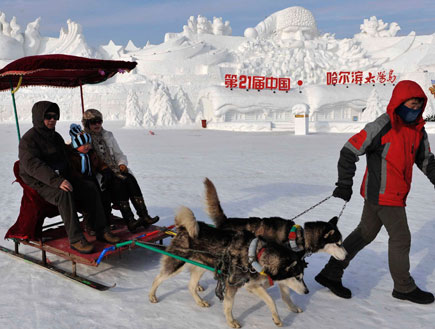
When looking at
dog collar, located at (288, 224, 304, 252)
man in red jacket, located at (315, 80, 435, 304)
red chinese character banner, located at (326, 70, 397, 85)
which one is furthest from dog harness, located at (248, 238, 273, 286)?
red chinese character banner, located at (326, 70, 397, 85)

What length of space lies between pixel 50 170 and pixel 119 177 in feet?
3.21

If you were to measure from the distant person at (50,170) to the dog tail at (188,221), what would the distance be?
4.07 ft

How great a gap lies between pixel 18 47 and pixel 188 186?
50.9 metres

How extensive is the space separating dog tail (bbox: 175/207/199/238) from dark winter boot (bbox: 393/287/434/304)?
197 centimetres

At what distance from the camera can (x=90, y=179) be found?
14.8ft

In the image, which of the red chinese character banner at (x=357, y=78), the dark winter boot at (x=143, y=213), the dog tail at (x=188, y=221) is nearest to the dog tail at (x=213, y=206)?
the dog tail at (x=188, y=221)

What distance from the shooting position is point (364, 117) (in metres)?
29.9

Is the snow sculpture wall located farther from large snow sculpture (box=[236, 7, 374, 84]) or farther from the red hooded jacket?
the red hooded jacket

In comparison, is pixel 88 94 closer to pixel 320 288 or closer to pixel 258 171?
pixel 258 171

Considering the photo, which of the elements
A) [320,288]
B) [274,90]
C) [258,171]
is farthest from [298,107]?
[320,288]

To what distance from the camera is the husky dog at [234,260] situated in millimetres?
2863

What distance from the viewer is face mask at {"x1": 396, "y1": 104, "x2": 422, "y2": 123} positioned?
10.3 ft

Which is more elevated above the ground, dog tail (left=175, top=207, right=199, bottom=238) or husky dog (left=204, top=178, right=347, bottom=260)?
dog tail (left=175, top=207, right=199, bottom=238)

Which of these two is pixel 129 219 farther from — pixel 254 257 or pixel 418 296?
pixel 418 296
